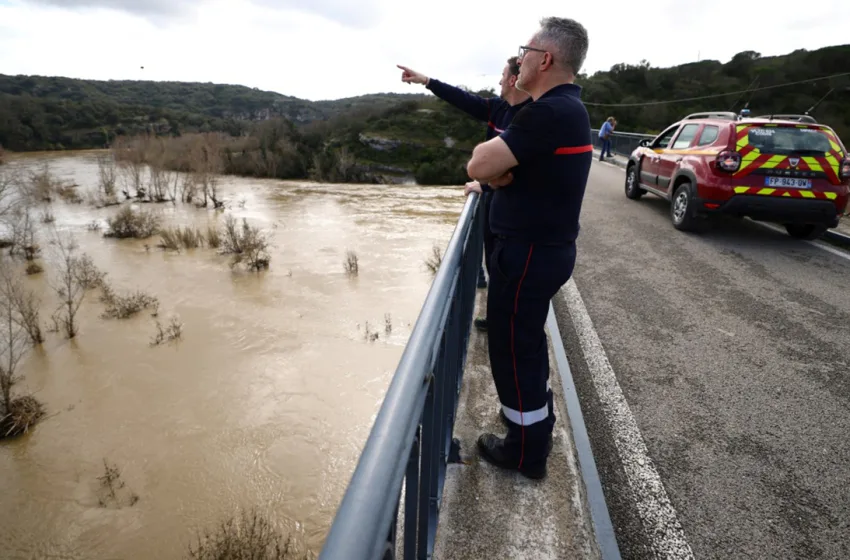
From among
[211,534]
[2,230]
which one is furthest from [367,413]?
[2,230]

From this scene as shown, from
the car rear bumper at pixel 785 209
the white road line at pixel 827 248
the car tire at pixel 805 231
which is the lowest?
the white road line at pixel 827 248

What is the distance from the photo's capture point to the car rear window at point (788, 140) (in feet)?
20.7

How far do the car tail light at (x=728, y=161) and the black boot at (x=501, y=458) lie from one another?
6.11 metres

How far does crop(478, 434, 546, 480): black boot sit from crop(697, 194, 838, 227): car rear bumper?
604cm

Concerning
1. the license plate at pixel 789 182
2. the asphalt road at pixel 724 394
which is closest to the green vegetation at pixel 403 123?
the asphalt road at pixel 724 394

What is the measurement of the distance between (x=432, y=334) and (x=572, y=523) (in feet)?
3.70

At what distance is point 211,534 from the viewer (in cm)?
425

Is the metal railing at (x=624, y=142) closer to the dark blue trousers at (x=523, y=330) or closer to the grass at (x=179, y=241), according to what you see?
the grass at (x=179, y=241)

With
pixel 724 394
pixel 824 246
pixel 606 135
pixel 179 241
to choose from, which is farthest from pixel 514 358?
pixel 606 135

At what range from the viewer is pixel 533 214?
74.5 inches

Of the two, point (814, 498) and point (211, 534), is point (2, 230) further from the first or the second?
point (814, 498)

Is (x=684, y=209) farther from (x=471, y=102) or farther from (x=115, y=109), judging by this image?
(x=115, y=109)

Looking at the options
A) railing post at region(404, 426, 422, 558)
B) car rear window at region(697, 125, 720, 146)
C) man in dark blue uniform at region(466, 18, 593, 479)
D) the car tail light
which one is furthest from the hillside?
railing post at region(404, 426, 422, 558)

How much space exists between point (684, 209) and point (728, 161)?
1041mm
